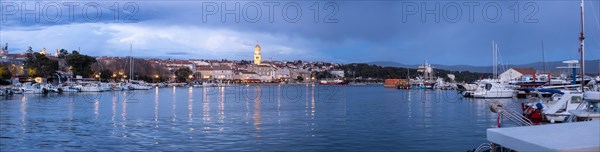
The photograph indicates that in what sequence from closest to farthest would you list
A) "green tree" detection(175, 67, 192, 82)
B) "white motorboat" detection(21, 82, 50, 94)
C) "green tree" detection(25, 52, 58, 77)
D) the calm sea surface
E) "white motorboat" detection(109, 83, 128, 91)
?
the calm sea surface → "white motorboat" detection(21, 82, 50, 94) → "white motorboat" detection(109, 83, 128, 91) → "green tree" detection(25, 52, 58, 77) → "green tree" detection(175, 67, 192, 82)

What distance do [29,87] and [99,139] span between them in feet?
134

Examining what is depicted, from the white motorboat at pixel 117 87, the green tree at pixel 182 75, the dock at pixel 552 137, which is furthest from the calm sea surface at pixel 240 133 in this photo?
the green tree at pixel 182 75

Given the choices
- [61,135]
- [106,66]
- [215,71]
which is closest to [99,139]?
[61,135]

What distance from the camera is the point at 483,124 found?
1998cm

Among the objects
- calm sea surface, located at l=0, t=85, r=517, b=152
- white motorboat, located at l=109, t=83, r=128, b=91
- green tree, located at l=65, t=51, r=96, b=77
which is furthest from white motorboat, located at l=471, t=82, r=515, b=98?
green tree, located at l=65, t=51, r=96, b=77

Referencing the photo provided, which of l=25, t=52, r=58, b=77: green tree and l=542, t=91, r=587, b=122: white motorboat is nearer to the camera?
l=542, t=91, r=587, b=122: white motorboat

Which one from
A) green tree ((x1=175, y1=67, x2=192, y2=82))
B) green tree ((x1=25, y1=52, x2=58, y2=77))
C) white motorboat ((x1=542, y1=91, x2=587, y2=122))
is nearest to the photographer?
white motorboat ((x1=542, y1=91, x2=587, y2=122))

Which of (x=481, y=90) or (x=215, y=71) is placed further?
(x=215, y=71)

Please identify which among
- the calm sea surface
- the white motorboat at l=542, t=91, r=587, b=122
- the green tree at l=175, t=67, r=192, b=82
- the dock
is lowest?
the calm sea surface

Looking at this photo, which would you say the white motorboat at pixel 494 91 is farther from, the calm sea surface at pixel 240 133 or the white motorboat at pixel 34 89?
the white motorboat at pixel 34 89

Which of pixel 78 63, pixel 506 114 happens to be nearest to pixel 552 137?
pixel 506 114

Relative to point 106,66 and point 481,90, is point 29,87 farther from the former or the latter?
point 106,66

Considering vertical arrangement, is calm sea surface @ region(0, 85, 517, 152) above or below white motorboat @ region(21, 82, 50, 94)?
below

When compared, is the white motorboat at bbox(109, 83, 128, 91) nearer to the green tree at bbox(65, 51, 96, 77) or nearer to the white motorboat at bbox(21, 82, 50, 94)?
the green tree at bbox(65, 51, 96, 77)
